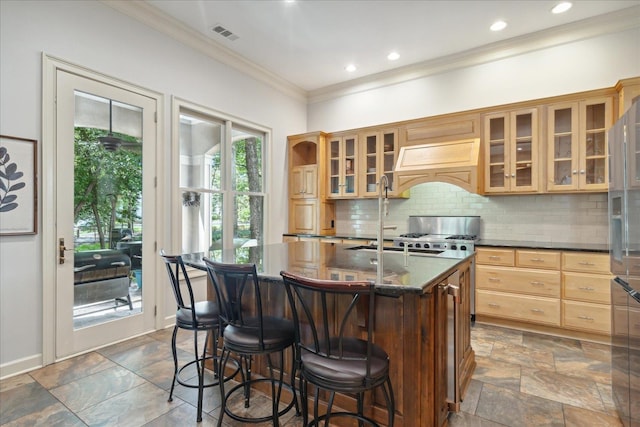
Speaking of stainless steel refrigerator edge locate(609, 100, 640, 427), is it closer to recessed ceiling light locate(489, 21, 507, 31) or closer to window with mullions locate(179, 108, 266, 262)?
recessed ceiling light locate(489, 21, 507, 31)

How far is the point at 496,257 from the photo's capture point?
3.63 meters

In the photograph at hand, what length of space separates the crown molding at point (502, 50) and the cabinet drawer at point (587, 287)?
2.66 metres

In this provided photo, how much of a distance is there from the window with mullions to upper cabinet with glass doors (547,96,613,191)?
148 inches

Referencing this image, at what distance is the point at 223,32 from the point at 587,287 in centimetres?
476

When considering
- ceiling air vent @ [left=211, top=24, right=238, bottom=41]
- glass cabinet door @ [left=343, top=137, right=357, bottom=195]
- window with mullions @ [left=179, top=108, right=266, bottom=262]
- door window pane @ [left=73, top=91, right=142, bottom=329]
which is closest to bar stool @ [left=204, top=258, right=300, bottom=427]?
door window pane @ [left=73, top=91, right=142, bottom=329]

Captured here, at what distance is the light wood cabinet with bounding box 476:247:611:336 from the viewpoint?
3178mm

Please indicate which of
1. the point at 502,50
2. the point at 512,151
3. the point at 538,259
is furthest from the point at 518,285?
the point at 502,50

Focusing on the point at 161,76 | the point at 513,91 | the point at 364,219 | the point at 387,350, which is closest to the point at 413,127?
the point at 513,91

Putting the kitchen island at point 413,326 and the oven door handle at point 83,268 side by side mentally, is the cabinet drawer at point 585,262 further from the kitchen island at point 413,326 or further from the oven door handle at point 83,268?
the oven door handle at point 83,268

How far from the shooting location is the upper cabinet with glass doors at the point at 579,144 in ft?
11.2

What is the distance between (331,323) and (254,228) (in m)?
3.25

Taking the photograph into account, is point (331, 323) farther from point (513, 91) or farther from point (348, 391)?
point (513, 91)

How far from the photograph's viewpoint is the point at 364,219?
17.4ft

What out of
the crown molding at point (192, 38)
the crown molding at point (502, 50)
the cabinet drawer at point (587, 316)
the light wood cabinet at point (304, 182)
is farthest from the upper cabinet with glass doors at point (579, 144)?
the crown molding at point (192, 38)
